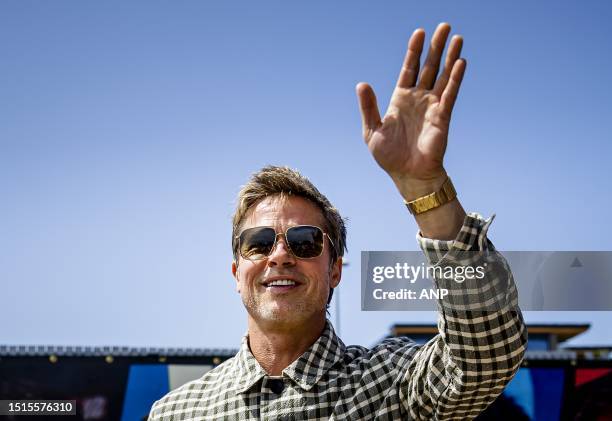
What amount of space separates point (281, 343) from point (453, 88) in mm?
1587

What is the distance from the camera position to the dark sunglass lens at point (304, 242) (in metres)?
3.67

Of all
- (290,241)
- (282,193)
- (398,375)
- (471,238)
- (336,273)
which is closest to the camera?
(471,238)

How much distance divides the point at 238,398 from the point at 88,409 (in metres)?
6.02

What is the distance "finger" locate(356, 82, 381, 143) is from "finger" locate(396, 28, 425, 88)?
Answer: 142 mm

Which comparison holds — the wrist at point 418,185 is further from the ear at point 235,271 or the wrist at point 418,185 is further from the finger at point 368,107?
the ear at point 235,271

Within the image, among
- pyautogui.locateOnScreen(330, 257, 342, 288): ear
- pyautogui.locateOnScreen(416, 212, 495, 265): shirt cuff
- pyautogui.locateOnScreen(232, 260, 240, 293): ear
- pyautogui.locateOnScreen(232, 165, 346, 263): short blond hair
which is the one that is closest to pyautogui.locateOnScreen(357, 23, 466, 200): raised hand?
pyautogui.locateOnScreen(416, 212, 495, 265): shirt cuff

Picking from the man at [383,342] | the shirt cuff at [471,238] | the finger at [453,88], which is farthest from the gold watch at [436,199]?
the finger at [453,88]

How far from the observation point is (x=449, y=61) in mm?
2852

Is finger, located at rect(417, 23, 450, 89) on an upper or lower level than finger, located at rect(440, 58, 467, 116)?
upper

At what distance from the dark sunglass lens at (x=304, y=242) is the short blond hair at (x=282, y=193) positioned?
15 centimetres

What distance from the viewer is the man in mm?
2842

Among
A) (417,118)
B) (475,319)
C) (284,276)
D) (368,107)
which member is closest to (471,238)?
(475,319)

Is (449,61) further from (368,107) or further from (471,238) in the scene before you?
(471,238)

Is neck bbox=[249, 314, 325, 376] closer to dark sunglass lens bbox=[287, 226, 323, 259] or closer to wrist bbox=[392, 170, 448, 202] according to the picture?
dark sunglass lens bbox=[287, 226, 323, 259]
